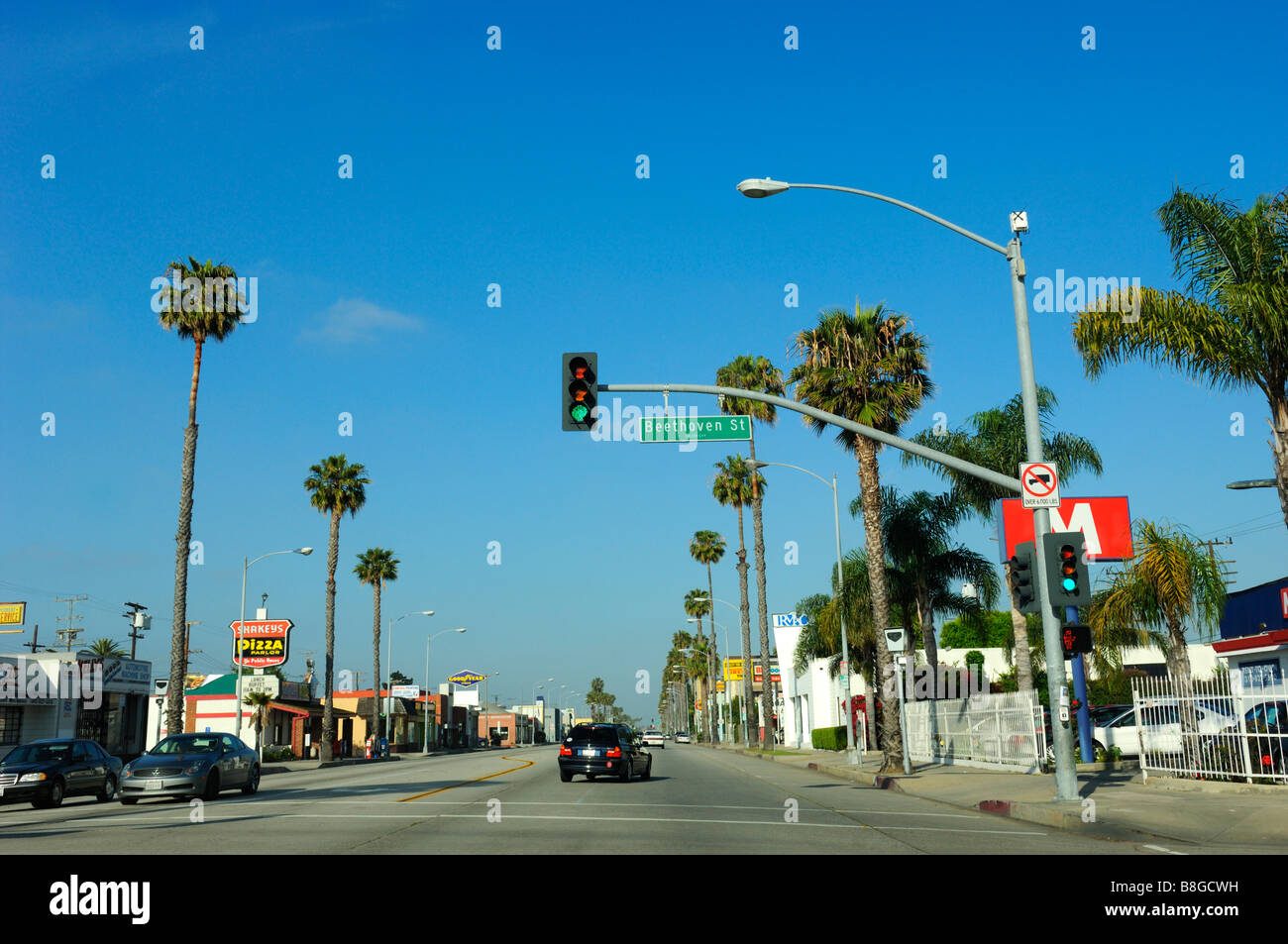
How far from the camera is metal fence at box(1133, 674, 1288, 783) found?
19359 mm

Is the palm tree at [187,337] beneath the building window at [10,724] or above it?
above

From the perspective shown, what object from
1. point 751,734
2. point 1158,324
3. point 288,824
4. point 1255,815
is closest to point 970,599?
point 1158,324

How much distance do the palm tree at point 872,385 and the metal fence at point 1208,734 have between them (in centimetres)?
1011

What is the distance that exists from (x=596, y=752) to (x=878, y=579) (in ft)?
32.2

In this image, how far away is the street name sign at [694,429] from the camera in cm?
2048

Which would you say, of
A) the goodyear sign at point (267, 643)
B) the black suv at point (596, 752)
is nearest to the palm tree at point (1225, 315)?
the black suv at point (596, 752)

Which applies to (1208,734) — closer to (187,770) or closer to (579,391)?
(579,391)

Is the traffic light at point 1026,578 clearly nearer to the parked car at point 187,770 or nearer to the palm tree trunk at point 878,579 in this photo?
the palm tree trunk at point 878,579

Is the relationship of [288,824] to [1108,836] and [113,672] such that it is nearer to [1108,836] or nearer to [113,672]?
[1108,836]

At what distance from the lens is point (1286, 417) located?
1881 centimetres

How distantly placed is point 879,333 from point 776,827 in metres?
19.8

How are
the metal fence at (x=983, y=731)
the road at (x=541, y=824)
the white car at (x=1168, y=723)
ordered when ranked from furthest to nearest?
the metal fence at (x=983, y=731) → the white car at (x=1168, y=723) → the road at (x=541, y=824)

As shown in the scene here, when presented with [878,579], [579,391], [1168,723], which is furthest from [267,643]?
[1168,723]

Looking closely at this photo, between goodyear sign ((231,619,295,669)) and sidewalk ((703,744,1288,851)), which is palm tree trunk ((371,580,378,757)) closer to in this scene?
goodyear sign ((231,619,295,669))
